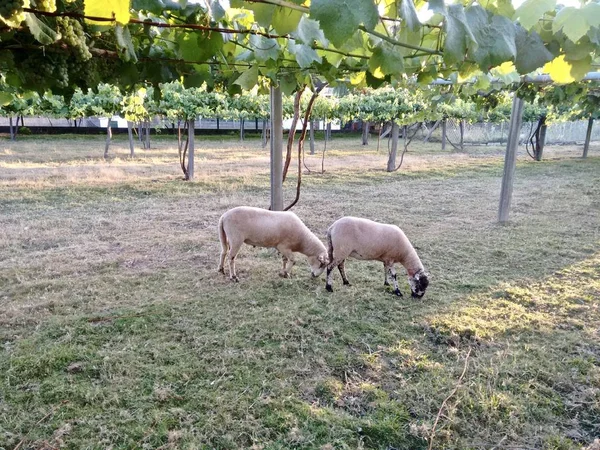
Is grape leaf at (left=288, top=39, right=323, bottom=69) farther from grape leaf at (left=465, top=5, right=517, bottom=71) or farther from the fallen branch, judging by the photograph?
the fallen branch

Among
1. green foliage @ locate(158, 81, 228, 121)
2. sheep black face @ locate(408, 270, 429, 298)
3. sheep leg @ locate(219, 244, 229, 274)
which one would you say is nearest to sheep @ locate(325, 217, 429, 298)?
sheep black face @ locate(408, 270, 429, 298)

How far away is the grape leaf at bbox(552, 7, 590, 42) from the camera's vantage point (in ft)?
4.44

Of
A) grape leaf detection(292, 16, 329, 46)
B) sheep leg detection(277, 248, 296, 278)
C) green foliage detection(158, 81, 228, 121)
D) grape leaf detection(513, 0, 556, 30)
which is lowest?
sheep leg detection(277, 248, 296, 278)

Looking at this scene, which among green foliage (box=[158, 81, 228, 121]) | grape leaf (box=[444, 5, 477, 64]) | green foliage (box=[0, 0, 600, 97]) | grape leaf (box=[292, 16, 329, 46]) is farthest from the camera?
green foliage (box=[158, 81, 228, 121])

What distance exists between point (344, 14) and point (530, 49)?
94 cm

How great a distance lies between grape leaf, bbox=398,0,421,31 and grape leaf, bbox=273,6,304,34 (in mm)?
371

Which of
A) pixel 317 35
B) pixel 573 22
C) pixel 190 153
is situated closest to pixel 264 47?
pixel 317 35

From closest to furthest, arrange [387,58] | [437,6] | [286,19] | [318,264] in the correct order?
1. [437,6]
2. [286,19]
3. [387,58]
4. [318,264]

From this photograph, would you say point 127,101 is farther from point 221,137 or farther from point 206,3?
point 221,137

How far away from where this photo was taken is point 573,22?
136 centimetres

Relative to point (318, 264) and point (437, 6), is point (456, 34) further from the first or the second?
point (318, 264)

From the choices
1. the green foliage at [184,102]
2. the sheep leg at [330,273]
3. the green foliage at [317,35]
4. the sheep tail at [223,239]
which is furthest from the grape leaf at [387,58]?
the green foliage at [184,102]

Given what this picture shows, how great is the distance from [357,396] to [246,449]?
34.1 inches

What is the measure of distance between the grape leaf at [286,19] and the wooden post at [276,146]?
3557 millimetres
